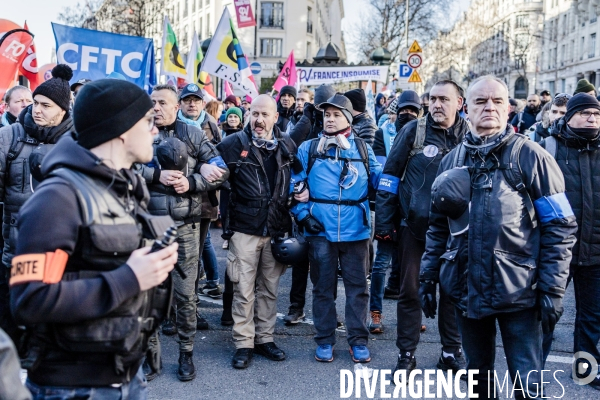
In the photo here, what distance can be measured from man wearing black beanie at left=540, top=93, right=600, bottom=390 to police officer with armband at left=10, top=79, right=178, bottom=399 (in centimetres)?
335

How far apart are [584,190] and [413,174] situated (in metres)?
1.24

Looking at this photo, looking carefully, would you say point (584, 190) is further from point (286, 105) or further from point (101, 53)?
point (101, 53)

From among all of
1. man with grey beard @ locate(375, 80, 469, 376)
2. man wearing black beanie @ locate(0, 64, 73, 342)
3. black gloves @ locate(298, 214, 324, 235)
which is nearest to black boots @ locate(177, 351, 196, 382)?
man wearing black beanie @ locate(0, 64, 73, 342)

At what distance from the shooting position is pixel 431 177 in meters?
4.95

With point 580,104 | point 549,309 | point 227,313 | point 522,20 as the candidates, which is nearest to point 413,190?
point 580,104

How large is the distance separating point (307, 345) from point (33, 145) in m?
2.79

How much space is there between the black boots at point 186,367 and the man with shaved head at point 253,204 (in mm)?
421

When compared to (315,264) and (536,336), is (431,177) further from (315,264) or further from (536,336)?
(536,336)

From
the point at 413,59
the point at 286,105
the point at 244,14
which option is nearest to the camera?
the point at 286,105

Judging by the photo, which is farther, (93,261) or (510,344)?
(510,344)

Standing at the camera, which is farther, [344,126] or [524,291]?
[344,126]

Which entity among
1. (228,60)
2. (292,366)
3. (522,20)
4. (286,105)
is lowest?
(292,366)

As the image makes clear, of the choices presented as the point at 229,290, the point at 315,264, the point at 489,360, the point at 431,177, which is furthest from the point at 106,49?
the point at 489,360

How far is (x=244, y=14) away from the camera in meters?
17.9
